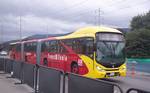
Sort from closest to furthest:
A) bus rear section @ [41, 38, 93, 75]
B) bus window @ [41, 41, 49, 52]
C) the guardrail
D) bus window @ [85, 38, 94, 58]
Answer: the guardrail, bus window @ [85, 38, 94, 58], bus rear section @ [41, 38, 93, 75], bus window @ [41, 41, 49, 52]

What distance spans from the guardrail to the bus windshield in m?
5.11

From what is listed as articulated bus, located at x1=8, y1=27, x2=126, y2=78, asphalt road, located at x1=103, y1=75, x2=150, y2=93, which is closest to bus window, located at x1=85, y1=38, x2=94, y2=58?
articulated bus, located at x1=8, y1=27, x2=126, y2=78

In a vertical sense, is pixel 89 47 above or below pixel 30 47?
below

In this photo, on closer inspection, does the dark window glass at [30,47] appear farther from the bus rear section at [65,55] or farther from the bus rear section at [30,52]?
the bus rear section at [65,55]

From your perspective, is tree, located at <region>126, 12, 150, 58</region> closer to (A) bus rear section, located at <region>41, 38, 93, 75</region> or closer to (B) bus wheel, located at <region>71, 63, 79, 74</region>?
(A) bus rear section, located at <region>41, 38, 93, 75</region>

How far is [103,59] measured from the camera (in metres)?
20.1

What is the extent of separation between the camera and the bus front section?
1997 centimetres

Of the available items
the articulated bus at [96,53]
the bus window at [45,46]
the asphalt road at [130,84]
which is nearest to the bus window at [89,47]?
the articulated bus at [96,53]

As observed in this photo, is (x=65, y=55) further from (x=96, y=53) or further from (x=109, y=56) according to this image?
(x=109, y=56)

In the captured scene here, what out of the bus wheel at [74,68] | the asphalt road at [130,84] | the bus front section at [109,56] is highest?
the bus front section at [109,56]

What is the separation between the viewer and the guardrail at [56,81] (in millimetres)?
7035

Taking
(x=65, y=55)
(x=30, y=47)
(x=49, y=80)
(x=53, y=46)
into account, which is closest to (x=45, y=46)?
(x=53, y=46)

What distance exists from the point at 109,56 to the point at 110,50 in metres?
0.38

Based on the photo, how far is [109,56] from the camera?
65.8 ft
